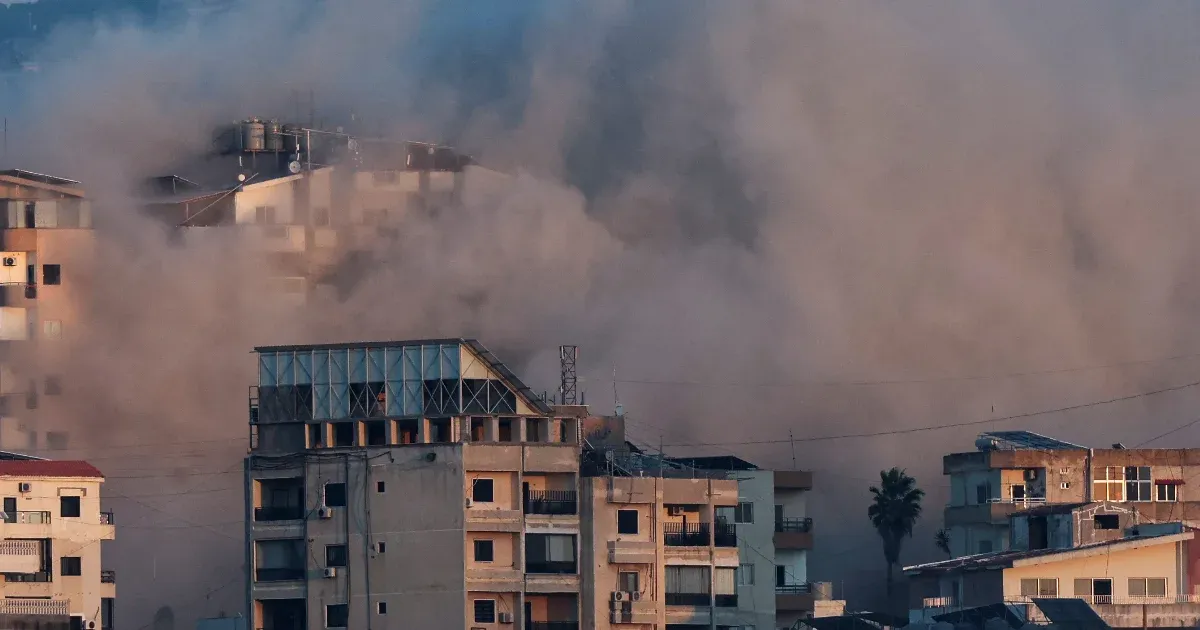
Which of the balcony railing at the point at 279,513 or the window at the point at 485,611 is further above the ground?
the balcony railing at the point at 279,513

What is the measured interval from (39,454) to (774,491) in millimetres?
28809

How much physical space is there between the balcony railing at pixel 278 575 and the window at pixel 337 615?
1.08 m

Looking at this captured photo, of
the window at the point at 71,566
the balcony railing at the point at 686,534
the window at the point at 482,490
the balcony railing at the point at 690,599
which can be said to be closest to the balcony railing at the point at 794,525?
the balcony railing at the point at 686,534

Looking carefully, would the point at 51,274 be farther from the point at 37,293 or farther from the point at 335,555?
the point at 335,555

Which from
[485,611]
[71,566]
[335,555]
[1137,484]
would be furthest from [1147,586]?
[71,566]

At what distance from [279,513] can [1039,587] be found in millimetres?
17694

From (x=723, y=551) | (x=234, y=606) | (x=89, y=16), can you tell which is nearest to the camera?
(x=723, y=551)

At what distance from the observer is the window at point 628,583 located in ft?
225

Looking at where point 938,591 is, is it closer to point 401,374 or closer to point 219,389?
point 401,374

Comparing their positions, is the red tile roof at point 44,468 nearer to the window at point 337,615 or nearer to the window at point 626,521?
the window at point 337,615

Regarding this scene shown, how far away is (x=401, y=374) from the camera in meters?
68.3

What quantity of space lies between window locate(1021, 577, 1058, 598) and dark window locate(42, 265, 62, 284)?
45979 millimetres

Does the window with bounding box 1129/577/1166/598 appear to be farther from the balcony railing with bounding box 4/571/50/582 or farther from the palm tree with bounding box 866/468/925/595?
the balcony railing with bounding box 4/571/50/582

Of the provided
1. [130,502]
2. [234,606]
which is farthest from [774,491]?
[130,502]
